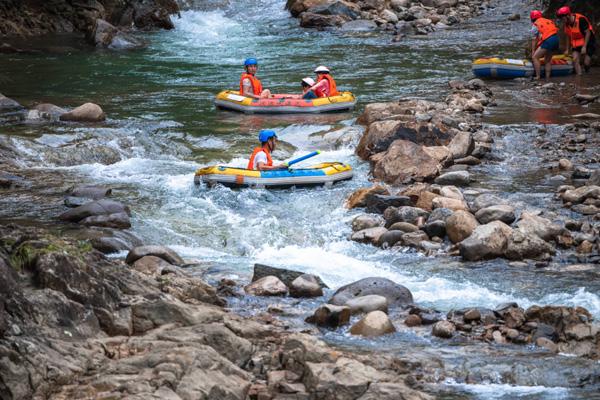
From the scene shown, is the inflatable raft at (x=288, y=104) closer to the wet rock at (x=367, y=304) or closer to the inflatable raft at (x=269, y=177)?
the inflatable raft at (x=269, y=177)

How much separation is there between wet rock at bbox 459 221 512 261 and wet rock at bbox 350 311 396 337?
2180 millimetres

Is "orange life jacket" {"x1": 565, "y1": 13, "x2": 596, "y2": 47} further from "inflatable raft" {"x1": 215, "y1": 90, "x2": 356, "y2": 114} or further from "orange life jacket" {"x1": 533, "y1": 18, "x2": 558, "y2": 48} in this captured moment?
"inflatable raft" {"x1": 215, "y1": 90, "x2": 356, "y2": 114}

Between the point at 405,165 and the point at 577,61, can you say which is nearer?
the point at 405,165

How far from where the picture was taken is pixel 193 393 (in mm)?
4785

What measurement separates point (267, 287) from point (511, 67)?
11.2 metres

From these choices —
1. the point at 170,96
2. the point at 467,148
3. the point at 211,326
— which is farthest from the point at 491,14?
the point at 211,326

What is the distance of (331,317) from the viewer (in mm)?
6953

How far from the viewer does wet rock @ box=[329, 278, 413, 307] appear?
755 centimetres

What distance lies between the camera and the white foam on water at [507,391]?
5641 millimetres

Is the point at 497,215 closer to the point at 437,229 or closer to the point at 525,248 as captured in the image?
the point at 437,229

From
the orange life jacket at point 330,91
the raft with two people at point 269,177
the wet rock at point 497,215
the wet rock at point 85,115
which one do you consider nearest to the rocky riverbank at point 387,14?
the orange life jacket at point 330,91

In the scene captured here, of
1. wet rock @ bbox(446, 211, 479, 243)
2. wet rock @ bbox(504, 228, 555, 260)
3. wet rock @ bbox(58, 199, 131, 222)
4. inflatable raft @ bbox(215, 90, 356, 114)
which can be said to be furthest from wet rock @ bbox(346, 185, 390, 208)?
inflatable raft @ bbox(215, 90, 356, 114)

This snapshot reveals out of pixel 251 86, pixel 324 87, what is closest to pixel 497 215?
pixel 324 87

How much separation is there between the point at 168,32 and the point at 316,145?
42.3ft
